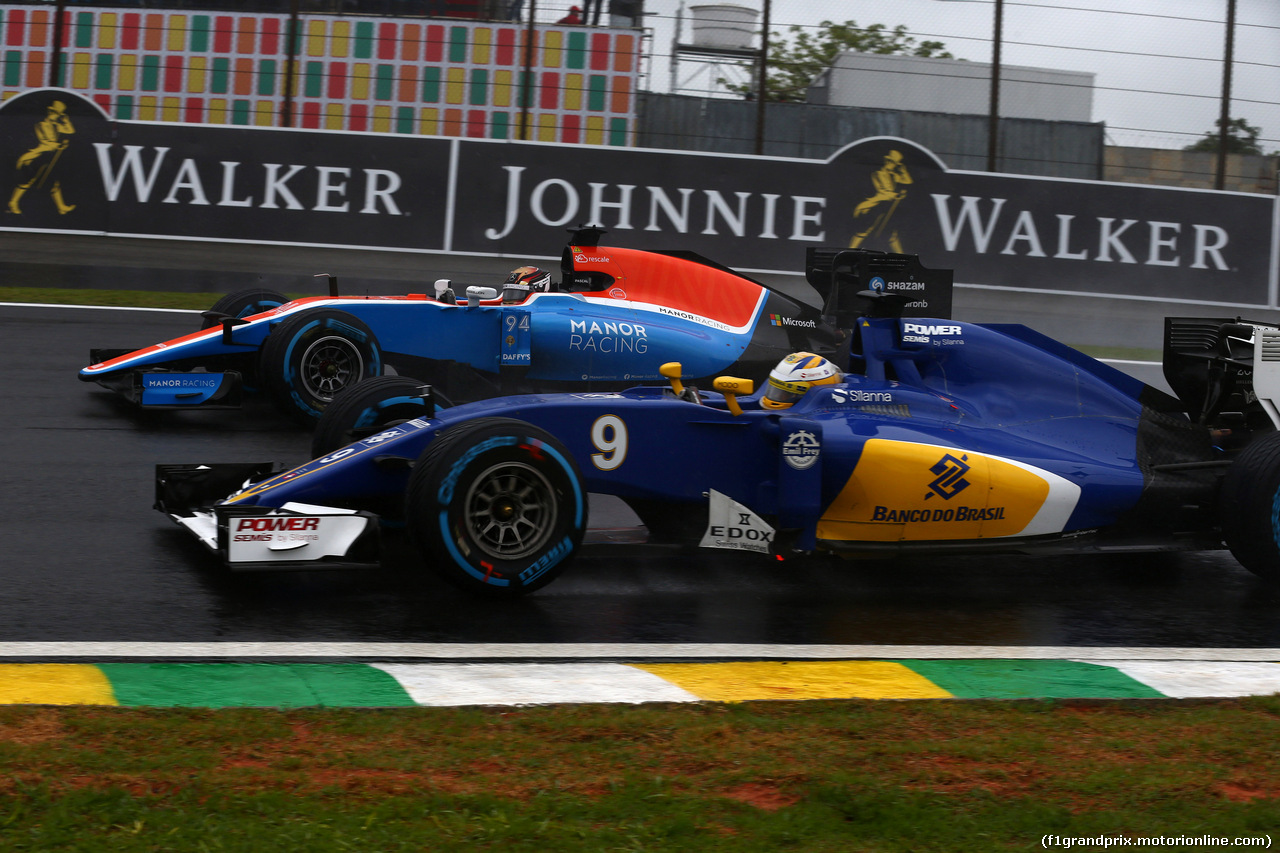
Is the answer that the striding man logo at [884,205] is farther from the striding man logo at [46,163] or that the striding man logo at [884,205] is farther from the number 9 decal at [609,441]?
the number 9 decal at [609,441]

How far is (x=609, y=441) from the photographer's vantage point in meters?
5.64

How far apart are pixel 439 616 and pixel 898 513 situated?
206cm

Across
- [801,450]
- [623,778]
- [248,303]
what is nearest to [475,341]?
[248,303]

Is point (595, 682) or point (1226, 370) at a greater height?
point (1226, 370)

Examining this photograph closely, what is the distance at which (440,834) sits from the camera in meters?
3.13

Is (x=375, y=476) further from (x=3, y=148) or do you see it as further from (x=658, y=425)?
(x=3, y=148)

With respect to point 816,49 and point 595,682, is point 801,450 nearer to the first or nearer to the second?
point 595,682

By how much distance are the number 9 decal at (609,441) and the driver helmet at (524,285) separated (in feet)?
12.0

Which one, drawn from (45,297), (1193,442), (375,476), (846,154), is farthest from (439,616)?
(846,154)

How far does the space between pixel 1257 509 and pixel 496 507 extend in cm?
347

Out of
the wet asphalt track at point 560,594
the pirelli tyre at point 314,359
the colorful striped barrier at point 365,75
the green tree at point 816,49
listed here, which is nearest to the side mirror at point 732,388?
the wet asphalt track at point 560,594

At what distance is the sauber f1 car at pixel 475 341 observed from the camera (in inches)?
337

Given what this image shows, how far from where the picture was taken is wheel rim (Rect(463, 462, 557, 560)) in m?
5.17

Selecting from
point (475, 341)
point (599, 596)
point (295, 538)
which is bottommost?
point (599, 596)
